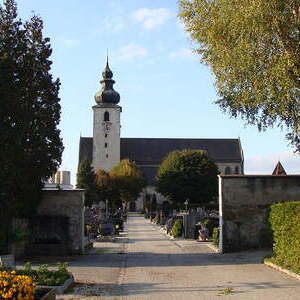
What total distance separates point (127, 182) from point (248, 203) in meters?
63.2

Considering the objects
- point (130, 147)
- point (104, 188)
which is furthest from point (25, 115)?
point (130, 147)

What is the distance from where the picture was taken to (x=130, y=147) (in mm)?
112438

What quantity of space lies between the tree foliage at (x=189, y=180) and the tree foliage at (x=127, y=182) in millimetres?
8079

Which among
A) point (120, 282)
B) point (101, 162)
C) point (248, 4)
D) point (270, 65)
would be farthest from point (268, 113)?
point (101, 162)

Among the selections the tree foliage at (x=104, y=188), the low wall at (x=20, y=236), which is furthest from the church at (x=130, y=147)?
the low wall at (x=20, y=236)

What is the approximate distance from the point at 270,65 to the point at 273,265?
595cm

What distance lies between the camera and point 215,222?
30.1 meters

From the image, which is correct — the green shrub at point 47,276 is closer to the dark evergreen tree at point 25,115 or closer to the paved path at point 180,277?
the paved path at point 180,277

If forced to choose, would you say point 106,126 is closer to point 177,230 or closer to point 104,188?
point 104,188

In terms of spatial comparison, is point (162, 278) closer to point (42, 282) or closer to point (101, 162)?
point (42, 282)

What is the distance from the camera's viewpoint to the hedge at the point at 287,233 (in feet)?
48.2

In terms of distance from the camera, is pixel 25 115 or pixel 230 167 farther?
pixel 230 167

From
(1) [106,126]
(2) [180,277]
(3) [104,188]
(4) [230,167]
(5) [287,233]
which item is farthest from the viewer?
(4) [230,167]

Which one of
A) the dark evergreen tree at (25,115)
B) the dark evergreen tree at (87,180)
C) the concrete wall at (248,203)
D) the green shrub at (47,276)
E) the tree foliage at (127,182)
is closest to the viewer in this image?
the green shrub at (47,276)
